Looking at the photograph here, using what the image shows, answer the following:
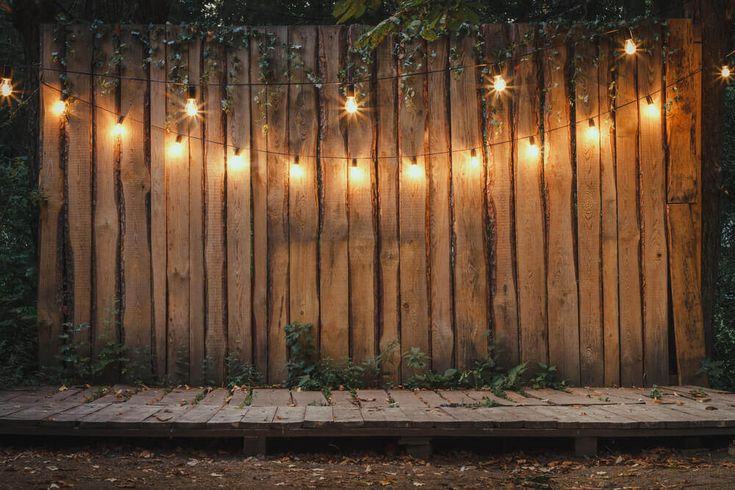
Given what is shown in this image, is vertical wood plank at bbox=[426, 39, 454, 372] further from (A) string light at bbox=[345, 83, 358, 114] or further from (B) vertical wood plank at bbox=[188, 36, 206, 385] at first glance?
(B) vertical wood plank at bbox=[188, 36, 206, 385]

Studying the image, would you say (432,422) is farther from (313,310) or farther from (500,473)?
(313,310)

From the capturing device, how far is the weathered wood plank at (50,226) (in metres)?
5.63

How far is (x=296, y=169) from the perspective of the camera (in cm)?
576

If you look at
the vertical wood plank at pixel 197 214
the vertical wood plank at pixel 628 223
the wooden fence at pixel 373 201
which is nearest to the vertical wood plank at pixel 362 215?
the wooden fence at pixel 373 201

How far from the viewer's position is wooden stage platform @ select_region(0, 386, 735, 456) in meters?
4.27

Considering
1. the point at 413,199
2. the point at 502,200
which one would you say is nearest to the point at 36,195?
the point at 413,199

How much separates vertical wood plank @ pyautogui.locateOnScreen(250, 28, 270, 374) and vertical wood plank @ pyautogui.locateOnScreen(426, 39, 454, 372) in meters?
1.40

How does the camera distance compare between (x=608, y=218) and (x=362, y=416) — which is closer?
(x=362, y=416)

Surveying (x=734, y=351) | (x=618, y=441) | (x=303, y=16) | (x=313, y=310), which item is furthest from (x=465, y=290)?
(x=303, y=16)

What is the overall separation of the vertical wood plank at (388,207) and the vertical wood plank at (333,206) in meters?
0.31

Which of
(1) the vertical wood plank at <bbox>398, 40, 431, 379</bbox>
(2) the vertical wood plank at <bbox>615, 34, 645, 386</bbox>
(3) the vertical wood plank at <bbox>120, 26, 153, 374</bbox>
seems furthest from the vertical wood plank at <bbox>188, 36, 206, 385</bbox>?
(2) the vertical wood plank at <bbox>615, 34, 645, 386</bbox>

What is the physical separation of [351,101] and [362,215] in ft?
3.18

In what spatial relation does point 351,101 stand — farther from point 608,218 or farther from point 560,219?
point 608,218

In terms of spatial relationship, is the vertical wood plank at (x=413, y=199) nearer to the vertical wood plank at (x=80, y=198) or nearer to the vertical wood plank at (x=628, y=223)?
the vertical wood plank at (x=628, y=223)
